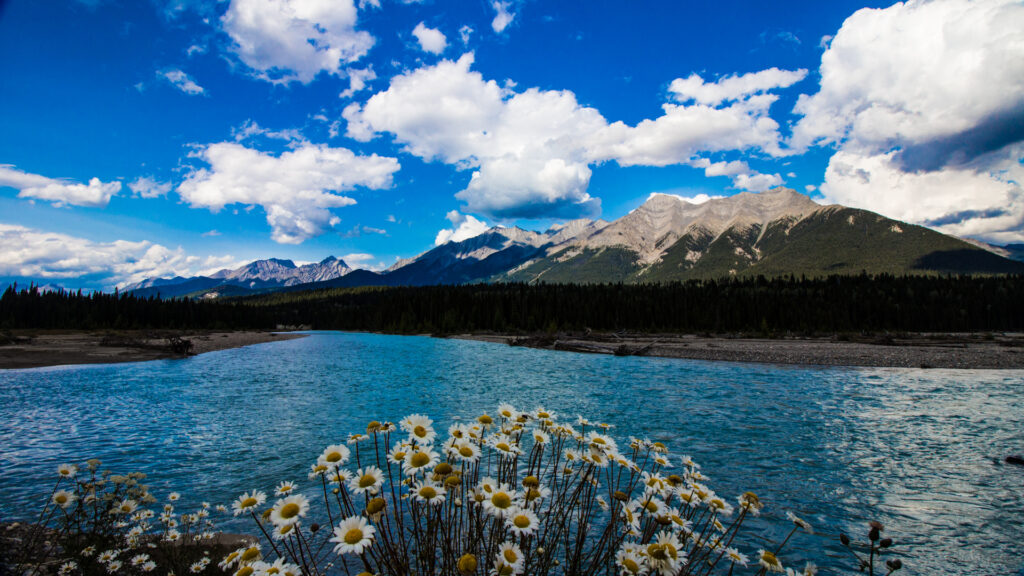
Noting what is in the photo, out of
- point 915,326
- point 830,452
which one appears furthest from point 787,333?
point 830,452

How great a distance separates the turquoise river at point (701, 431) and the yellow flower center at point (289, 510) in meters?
8.07

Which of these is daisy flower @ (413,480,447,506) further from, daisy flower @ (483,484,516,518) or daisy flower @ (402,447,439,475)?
daisy flower @ (483,484,516,518)

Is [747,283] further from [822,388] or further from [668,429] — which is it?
[668,429]

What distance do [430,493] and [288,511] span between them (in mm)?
1068

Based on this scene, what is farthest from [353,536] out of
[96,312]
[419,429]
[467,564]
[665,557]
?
[96,312]

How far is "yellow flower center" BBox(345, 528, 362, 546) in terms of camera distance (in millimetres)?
2824

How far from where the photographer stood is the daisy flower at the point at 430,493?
3.24m

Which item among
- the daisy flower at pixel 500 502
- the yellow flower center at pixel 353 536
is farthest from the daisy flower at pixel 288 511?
the daisy flower at pixel 500 502

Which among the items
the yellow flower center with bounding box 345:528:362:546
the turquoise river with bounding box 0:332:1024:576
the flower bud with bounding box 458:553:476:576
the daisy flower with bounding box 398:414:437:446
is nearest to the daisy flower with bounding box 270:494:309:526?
the yellow flower center with bounding box 345:528:362:546

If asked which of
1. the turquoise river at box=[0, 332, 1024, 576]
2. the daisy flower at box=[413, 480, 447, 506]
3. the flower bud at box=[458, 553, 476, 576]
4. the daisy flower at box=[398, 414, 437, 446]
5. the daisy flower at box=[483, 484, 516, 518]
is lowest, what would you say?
the turquoise river at box=[0, 332, 1024, 576]

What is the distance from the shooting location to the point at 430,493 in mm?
3348

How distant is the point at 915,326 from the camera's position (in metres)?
101

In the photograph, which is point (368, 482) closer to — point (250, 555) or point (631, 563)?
point (250, 555)

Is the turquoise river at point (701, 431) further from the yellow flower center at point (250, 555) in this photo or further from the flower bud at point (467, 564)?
the flower bud at point (467, 564)
